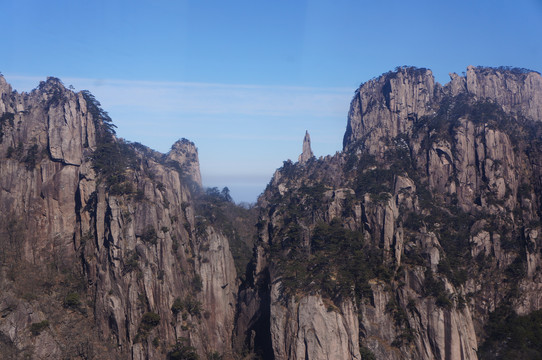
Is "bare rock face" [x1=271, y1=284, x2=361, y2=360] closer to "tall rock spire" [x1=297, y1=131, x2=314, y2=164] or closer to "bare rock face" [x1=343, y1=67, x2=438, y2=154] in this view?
"bare rock face" [x1=343, y1=67, x2=438, y2=154]

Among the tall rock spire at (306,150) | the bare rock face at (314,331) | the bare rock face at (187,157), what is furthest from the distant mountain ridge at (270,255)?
the bare rock face at (187,157)

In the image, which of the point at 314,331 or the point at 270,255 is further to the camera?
the point at 270,255

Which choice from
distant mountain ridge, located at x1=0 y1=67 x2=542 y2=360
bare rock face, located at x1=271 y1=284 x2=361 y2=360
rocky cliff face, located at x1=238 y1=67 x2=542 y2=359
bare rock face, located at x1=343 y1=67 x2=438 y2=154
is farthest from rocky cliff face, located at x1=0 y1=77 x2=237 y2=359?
bare rock face, located at x1=343 y1=67 x2=438 y2=154

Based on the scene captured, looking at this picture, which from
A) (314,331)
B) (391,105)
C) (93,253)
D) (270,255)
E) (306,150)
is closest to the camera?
(314,331)

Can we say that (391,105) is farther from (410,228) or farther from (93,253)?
(93,253)

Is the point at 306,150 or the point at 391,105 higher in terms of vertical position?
the point at 391,105

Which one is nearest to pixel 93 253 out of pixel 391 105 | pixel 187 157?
pixel 187 157

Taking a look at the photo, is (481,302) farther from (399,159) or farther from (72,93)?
(72,93)

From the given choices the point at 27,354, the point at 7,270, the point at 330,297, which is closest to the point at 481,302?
the point at 330,297
